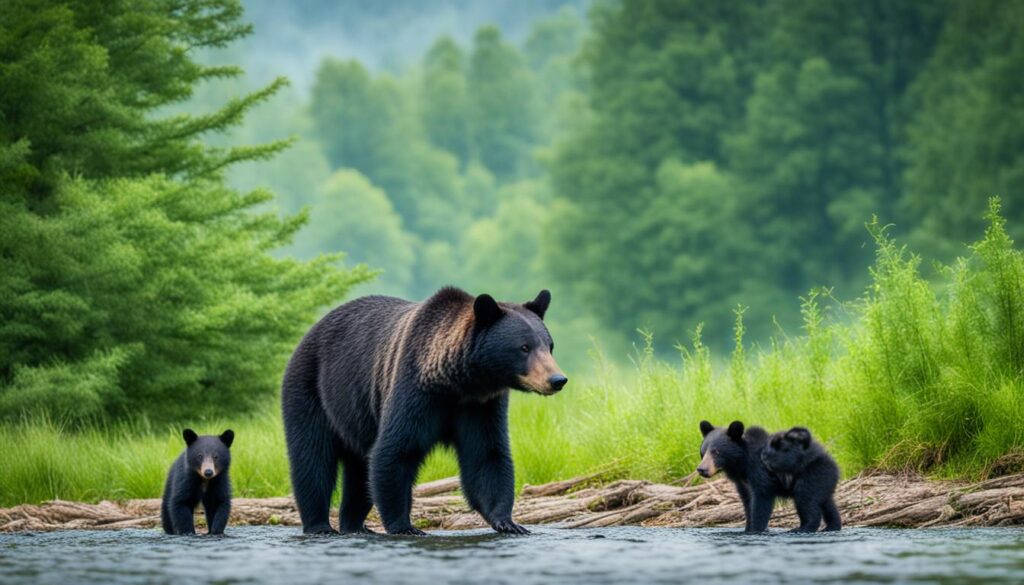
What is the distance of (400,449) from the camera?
720 cm

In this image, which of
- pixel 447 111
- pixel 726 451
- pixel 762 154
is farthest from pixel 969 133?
pixel 447 111

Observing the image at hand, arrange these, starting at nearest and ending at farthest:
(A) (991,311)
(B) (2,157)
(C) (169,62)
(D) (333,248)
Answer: (A) (991,311) → (B) (2,157) → (C) (169,62) → (D) (333,248)

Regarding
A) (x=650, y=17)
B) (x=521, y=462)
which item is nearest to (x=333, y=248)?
(x=650, y=17)

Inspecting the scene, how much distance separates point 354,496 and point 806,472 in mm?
2831

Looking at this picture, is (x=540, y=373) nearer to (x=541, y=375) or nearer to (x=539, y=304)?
(x=541, y=375)

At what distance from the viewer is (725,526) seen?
8.33 metres

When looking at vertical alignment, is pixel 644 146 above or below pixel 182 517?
above

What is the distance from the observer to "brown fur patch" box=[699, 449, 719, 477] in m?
7.47

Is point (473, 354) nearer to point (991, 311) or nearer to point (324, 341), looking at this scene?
point (324, 341)

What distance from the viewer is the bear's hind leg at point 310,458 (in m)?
8.05

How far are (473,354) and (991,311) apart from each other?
4.47 meters

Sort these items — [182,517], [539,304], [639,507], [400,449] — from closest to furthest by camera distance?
[400,449] < [539,304] < [182,517] < [639,507]

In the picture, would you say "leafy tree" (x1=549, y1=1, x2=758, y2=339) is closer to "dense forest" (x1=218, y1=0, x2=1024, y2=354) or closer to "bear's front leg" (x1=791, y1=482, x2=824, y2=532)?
"dense forest" (x1=218, y1=0, x2=1024, y2=354)

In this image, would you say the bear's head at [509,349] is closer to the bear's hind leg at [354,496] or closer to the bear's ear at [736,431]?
the bear's ear at [736,431]
